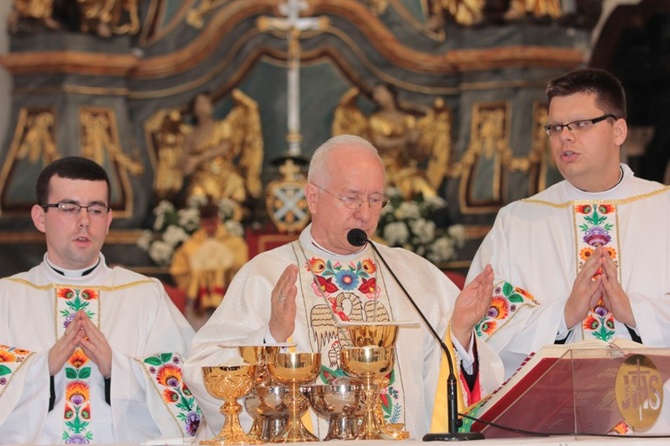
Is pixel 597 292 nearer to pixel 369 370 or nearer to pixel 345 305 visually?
pixel 345 305

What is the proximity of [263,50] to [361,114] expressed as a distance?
1.25m

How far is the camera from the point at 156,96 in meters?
14.1

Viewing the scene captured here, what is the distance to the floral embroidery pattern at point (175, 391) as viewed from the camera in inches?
245

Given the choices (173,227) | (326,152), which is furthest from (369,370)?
(173,227)

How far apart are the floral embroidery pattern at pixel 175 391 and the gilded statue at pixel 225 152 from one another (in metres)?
7.27

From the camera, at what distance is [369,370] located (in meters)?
5.05

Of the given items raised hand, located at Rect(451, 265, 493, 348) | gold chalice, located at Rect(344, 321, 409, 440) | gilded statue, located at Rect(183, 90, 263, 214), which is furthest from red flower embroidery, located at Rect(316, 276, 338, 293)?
gilded statue, located at Rect(183, 90, 263, 214)

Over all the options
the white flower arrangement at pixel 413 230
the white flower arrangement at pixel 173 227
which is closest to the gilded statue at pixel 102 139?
the white flower arrangement at pixel 173 227

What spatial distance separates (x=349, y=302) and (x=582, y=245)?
4.17 ft

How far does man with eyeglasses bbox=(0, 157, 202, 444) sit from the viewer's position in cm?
606

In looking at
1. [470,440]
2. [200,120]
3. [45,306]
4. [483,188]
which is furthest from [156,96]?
[470,440]

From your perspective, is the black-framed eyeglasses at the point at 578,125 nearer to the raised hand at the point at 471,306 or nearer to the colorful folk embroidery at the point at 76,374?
the raised hand at the point at 471,306

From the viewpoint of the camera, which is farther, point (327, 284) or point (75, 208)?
point (75, 208)

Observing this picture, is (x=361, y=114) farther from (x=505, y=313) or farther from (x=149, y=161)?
(x=505, y=313)
